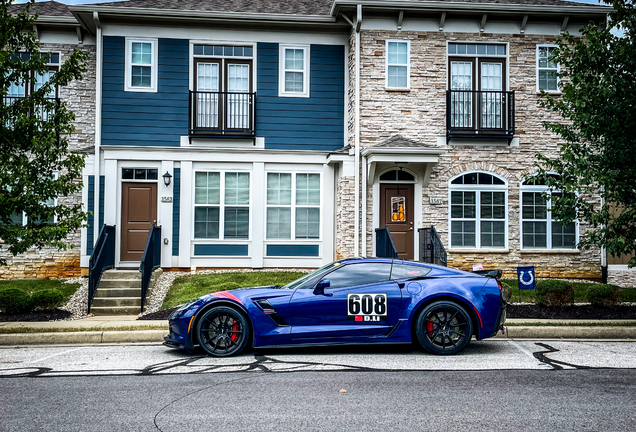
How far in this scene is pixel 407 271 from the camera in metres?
8.46

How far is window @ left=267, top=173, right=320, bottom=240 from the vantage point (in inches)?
674

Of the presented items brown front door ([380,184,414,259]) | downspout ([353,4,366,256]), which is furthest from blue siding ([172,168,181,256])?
brown front door ([380,184,414,259])

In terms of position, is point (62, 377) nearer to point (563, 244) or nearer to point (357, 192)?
point (357, 192)

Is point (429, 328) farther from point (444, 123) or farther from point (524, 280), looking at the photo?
point (444, 123)

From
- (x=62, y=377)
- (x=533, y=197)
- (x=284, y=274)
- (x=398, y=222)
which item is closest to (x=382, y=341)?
(x=62, y=377)

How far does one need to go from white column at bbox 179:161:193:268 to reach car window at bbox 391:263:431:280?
30.8ft

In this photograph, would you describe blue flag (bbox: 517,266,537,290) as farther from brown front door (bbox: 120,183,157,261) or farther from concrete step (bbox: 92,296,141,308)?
brown front door (bbox: 120,183,157,261)

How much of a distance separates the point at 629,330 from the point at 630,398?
15.9ft

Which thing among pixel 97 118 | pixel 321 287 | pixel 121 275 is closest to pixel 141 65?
pixel 97 118

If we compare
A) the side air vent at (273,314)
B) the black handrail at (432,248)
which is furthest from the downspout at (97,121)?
the side air vent at (273,314)

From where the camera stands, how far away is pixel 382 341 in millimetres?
8148

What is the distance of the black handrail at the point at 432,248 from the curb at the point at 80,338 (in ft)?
21.7

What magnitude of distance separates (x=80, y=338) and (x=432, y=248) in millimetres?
8053

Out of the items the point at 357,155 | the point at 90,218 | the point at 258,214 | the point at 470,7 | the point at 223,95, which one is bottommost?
the point at 90,218
